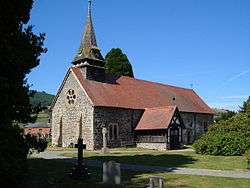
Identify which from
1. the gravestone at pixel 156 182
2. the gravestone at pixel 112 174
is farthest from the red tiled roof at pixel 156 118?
the gravestone at pixel 156 182

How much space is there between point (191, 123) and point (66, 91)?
60.5ft

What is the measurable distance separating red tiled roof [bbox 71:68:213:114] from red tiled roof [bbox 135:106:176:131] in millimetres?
1624

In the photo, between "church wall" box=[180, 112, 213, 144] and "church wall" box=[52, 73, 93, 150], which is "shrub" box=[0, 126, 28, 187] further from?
"church wall" box=[180, 112, 213, 144]

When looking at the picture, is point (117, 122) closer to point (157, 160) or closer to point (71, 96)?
point (71, 96)

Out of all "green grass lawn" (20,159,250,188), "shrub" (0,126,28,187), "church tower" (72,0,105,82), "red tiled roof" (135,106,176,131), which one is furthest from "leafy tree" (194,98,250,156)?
"shrub" (0,126,28,187)

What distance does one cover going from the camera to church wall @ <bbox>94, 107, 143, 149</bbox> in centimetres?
3947

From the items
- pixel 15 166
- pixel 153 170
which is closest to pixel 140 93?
pixel 153 170

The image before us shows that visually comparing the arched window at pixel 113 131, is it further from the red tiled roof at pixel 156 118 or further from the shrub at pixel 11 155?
the shrub at pixel 11 155

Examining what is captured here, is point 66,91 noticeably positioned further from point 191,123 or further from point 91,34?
point 191,123

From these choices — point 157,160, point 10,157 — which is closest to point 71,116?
point 157,160

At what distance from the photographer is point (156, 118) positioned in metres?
41.8

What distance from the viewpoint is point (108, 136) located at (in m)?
40.5

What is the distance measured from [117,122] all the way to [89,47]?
9.16 metres

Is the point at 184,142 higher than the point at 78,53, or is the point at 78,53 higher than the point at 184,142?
the point at 78,53
